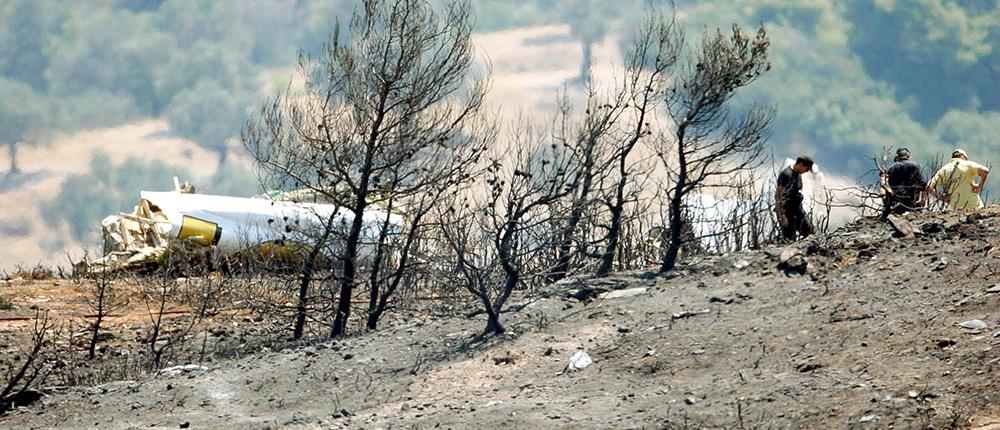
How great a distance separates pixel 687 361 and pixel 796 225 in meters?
5.31

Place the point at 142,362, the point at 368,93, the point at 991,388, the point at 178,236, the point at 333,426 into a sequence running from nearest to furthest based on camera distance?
the point at 991,388 → the point at 333,426 → the point at 142,362 → the point at 368,93 → the point at 178,236

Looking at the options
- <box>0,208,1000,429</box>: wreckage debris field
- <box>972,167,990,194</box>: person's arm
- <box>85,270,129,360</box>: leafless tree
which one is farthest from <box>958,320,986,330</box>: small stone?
<box>85,270,129,360</box>: leafless tree

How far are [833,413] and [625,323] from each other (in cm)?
338

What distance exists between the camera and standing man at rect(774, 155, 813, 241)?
14953mm

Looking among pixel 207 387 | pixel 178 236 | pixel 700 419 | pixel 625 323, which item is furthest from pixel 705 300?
pixel 178 236

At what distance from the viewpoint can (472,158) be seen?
17.9 metres

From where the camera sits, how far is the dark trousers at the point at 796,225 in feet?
49.7

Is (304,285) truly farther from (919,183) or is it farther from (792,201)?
(919,183)

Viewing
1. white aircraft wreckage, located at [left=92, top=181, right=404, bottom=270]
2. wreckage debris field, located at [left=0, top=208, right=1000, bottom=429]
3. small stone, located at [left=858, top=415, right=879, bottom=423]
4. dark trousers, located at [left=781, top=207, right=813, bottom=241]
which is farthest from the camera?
white aircraft wreckage, located at [left=92, top=181, right=404, bottom=270]

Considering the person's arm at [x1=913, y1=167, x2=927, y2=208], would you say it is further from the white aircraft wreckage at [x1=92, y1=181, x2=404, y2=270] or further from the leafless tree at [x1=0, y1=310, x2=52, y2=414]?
the white aircraft wreckage at [x1=92, y1=181, x2=404, y2=270]

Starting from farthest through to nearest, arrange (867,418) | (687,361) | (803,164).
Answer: (803,164), (687,361), (867,418)

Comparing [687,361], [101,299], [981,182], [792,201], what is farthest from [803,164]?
[101,299]

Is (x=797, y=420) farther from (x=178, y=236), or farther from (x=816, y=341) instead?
(x=178, y=236)

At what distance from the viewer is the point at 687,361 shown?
33.9ft
